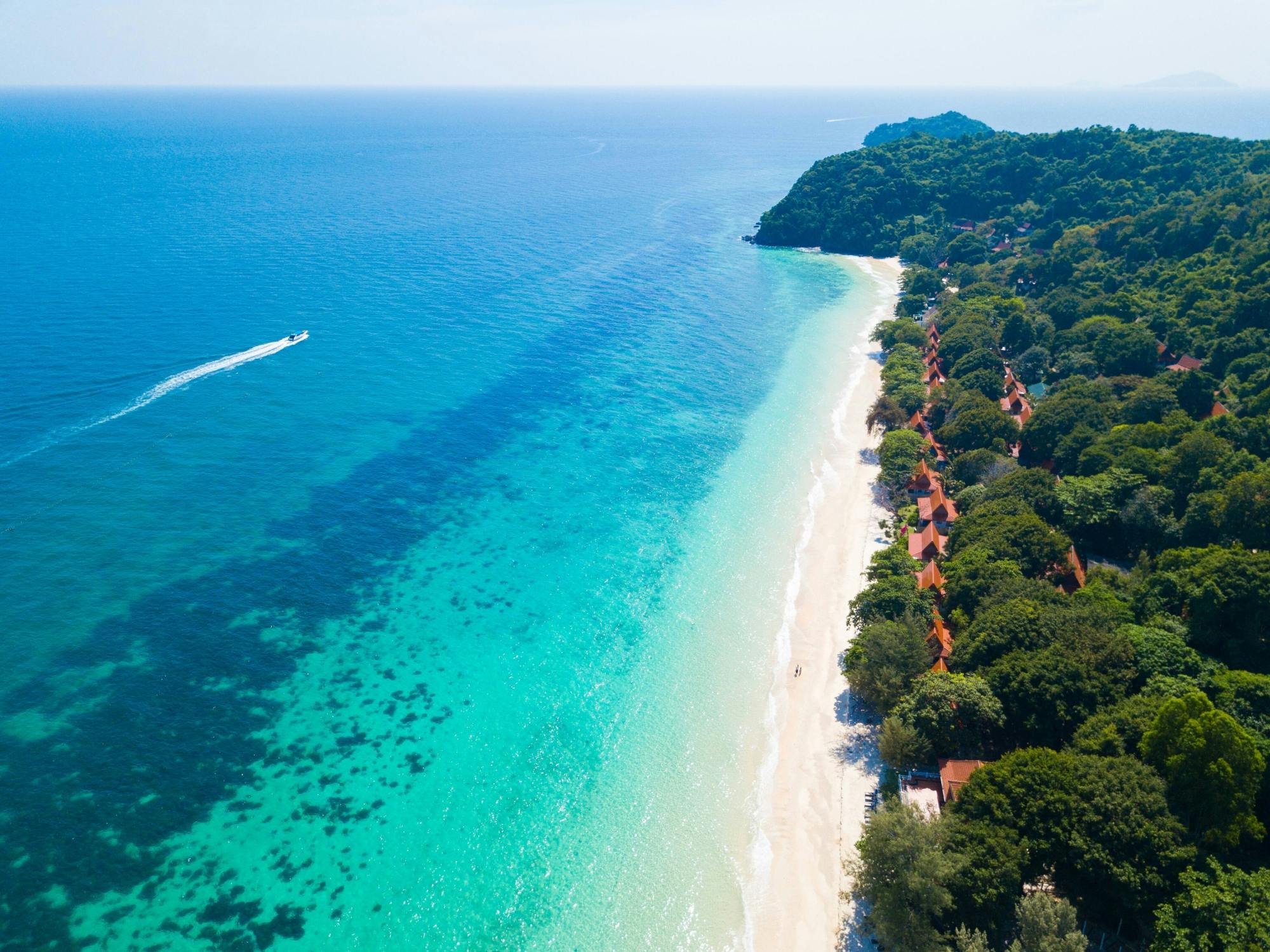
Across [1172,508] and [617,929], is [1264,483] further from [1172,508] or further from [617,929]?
[617,929]

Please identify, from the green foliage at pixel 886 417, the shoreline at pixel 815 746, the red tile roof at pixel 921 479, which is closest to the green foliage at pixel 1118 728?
the shoreline at pixel 815 746

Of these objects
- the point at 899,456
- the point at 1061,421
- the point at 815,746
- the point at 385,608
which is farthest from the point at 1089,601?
the point at 385,608

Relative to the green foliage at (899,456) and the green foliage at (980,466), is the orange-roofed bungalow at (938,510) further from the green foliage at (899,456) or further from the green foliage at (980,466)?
the green foliage at (899,456)

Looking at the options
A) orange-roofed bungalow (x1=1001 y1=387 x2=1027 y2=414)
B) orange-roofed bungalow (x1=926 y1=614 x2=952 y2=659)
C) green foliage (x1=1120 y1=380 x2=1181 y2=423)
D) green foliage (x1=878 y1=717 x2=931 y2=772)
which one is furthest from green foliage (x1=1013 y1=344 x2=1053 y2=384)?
green foliage (x1=878 y1=717 x2=931 y2=772)

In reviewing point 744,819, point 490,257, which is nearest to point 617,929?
point 744,819

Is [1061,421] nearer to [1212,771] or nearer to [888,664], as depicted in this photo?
[888,664]

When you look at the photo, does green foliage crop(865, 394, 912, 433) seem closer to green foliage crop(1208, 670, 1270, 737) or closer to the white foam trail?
green foliage crop(1208, 670, 1270, 737)

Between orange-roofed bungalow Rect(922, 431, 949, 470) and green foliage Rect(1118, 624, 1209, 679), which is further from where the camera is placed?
orange-roofed bungalow Rect(922, 431, 949, 470)
